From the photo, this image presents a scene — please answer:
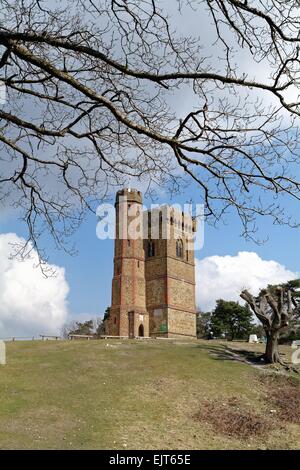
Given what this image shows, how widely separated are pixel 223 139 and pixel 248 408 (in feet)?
49.6

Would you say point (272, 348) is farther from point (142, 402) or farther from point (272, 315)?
point (142, 402)

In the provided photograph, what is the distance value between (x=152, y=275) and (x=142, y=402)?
123 ft

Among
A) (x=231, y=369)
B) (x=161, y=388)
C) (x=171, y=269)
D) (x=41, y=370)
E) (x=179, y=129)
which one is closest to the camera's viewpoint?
(x=179, y=129)

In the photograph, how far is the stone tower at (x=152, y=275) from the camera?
165ft

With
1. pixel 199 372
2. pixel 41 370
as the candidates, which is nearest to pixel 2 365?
pixel 41 370

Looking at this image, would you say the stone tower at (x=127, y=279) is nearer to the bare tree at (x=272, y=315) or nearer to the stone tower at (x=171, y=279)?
the stone tower at (x=171, y=279)

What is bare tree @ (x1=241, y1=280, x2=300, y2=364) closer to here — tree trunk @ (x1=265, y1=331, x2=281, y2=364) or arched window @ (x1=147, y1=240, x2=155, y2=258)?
tree trunk @ (x1=265, y1=331, x2=281, y2=364)

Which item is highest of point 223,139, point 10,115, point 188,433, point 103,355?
point 10,115

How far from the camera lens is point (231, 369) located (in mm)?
24891

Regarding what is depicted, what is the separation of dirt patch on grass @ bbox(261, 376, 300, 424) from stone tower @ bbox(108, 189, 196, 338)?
84.4 feet

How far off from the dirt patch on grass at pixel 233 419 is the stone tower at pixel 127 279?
30.2m

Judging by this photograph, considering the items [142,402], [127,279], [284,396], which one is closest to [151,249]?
[127,279]

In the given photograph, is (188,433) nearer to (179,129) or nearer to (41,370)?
(41,370)

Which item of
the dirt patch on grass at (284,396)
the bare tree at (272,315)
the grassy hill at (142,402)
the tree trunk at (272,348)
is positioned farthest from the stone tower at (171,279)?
the dirt patch on grass at (284,396)
